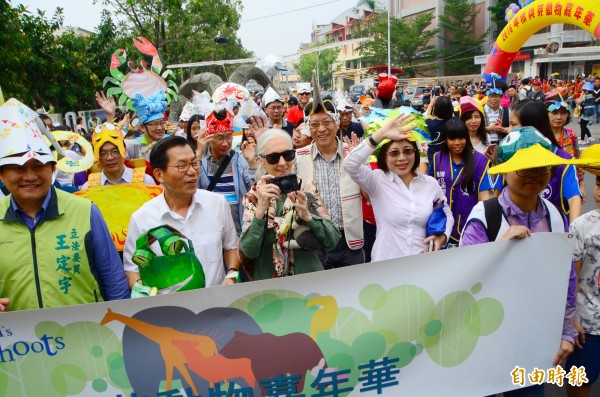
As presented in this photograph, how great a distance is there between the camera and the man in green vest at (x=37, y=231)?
8.52 ft

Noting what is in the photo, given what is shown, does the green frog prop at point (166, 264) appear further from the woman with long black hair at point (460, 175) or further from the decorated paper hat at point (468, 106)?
the decorated paper hat at point (468, 106)

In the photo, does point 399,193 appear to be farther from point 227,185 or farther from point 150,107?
point 150,107

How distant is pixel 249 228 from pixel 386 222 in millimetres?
1081

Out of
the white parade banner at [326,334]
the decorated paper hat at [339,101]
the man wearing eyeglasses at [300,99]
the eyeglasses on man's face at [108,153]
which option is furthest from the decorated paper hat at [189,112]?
the white parade banner at [326,334]

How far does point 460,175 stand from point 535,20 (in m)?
12.8

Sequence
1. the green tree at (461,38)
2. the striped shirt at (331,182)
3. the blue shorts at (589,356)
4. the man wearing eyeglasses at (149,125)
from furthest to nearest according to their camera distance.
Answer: the green tree at (461,38) < the man wearing eyeglasses at (149,125) < the striped shirt at (331,182) < the blue shorts at (589,356)

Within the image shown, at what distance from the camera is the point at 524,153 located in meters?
2.56

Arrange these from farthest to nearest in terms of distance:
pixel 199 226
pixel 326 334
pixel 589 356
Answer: pixel 199 226, pixel 589 356, pixel 326 334

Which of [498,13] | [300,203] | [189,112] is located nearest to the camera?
[300,203]

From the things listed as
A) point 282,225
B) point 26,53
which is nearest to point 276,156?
point 282,225

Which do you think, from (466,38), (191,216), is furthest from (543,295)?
(466,38)

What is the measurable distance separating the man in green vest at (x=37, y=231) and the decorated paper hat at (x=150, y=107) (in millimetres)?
3160

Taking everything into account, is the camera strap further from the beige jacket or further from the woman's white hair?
the woman's white hair

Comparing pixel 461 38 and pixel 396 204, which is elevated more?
pixel 461 38
